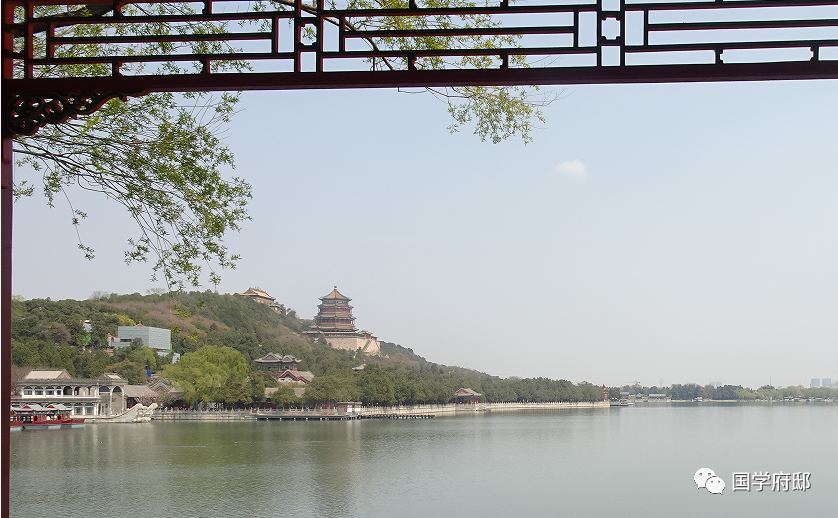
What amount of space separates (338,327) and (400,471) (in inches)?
895

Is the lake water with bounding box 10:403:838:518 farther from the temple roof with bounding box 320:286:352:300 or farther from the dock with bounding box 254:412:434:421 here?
the temple roof with bounding box 320:286:352:300

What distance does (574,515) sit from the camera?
1067cm

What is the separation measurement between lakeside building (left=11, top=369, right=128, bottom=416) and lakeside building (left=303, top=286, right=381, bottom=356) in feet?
47.0

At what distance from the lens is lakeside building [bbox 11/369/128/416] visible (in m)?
20.5

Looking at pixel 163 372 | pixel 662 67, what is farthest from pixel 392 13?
pixel 163 372

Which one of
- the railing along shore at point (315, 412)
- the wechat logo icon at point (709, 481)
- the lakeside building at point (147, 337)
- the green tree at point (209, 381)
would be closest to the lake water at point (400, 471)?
the wechat logo icon at point (709, 481)

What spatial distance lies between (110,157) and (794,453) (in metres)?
18.1

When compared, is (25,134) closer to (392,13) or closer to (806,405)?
(392,13)

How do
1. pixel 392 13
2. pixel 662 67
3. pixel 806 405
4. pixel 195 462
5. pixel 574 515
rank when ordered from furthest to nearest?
pixel 806 405
pixel 195 462
pixel 574 515
pixel 392 13
pixel 662 67

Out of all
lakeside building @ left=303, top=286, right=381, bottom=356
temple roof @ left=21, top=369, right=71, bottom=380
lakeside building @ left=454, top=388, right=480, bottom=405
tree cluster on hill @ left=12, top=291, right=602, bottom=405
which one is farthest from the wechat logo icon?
lakeside building @ left=303, top=286, right=381, bottom=356

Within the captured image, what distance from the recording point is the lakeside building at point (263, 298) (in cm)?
3444

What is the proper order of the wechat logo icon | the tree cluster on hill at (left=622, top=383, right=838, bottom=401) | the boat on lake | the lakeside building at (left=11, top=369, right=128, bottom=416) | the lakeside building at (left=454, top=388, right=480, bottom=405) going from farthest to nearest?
the tree cluster on hill at (left=622, top=383, right=838, bottom=401)
the lakeside building at (left=454, top=388, right=480, bottom=405)
the lakeside building at (left=11, top=369, right=128, bottom=416)
the boat on lake
the wechat logo icon

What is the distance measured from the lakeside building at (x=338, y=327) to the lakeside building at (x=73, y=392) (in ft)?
47.0

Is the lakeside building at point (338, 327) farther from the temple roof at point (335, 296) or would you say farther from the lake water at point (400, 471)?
the lake water at point (400, 471)
